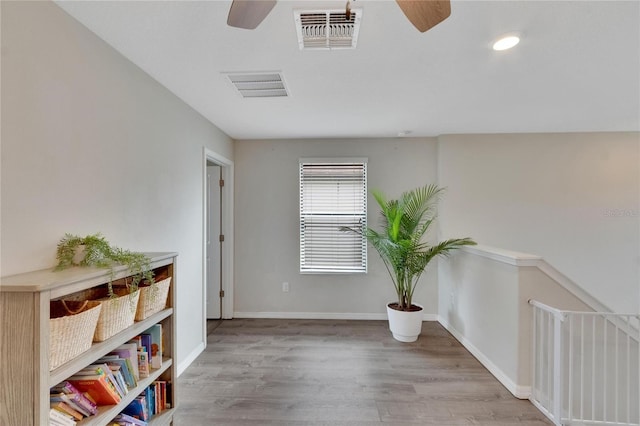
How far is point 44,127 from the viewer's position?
4.14 ft

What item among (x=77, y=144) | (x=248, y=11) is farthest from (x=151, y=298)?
(x=248, y=11)

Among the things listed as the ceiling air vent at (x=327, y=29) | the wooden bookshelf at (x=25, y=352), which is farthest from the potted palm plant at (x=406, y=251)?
the wooden bookshelf at (x=25, y=352)

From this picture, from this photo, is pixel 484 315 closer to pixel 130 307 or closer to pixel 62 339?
pixel 130 307

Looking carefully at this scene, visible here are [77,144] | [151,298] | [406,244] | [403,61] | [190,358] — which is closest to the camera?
[77,144]

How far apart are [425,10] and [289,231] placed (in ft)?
10.1

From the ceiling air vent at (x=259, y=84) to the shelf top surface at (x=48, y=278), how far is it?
1486 millimetres

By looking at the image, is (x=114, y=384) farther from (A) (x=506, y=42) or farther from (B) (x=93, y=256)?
(A) (x=506, y=42)

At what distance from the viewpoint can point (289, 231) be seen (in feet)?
12.5

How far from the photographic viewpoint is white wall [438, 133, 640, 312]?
11.2 feet

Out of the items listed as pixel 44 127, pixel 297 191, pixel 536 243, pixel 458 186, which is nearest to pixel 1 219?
pixel 44 127

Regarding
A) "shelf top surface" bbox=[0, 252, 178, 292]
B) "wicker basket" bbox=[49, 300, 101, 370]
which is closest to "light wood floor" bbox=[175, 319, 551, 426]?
"wicker basket" bbox=[49, 300, 101, 370]

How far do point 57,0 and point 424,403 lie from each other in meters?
3.23

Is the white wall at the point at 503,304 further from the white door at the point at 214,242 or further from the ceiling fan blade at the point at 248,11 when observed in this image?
the white door at the point at 214,242

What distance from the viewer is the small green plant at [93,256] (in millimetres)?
1311
